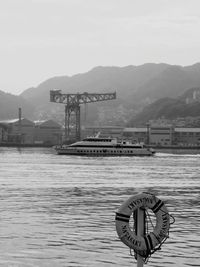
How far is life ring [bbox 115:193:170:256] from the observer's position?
1422cm

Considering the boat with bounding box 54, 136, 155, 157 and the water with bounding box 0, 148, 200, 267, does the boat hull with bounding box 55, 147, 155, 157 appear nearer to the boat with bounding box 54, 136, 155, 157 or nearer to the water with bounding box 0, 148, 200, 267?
the boat with bounding box 54, 136, 155, 157

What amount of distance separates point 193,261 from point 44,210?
1244 centimetres

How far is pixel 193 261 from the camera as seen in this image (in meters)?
19.2

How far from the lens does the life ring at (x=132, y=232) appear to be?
560 inches

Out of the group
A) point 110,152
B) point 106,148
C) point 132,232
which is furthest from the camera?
point 106,148

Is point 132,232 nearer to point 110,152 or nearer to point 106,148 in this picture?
point 110,152

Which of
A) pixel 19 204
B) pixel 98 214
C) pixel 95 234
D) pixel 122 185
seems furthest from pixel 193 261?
pixel 122 185

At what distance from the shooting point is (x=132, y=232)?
14453 millimetres

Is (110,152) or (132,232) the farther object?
(110,152)

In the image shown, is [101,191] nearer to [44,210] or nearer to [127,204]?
[44,210]

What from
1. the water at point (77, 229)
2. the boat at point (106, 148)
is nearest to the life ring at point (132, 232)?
the water at point (77, 229)

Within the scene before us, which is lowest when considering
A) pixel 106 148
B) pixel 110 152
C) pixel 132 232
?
pixel 110 152

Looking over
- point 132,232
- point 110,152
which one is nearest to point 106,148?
point 110,152

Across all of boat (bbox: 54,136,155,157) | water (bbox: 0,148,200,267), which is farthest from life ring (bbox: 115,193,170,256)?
boat (bbox: 54,136,155,157)
